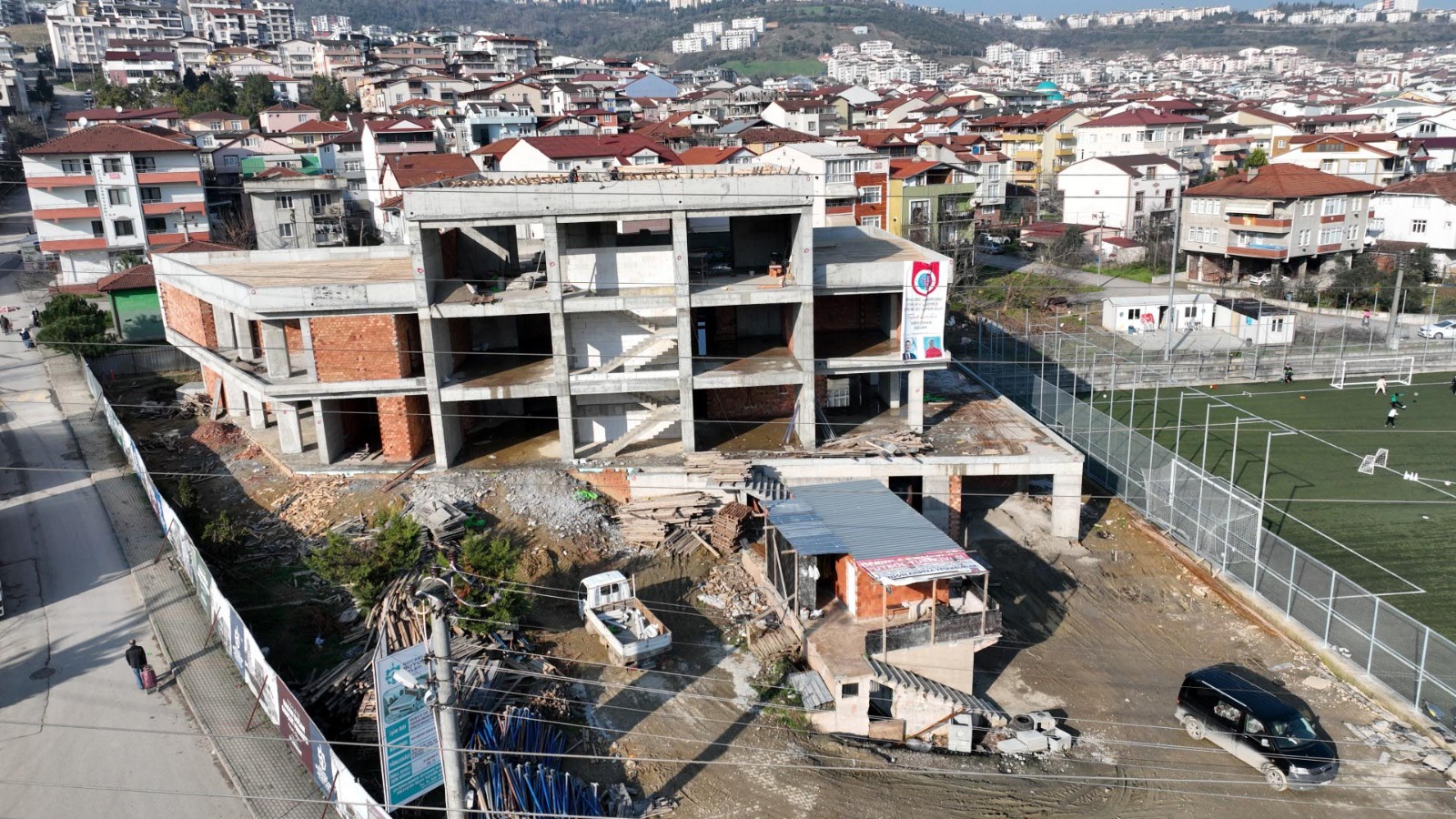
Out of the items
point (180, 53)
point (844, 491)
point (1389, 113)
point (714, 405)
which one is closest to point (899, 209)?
point (714, 405)

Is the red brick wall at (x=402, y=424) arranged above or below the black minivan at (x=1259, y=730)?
above

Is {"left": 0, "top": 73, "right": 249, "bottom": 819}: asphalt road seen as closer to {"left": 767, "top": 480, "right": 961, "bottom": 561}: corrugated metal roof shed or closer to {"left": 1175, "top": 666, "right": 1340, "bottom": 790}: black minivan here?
{"left": 767, "top": 480, "right": 961, "bottom": 561}: corrugated metal roof shed

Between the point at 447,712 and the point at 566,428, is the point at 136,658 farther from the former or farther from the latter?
the point at 566,428

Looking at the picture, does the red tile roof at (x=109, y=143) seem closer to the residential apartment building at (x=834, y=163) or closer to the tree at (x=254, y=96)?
the residential apartment building at (x=834, y=163)

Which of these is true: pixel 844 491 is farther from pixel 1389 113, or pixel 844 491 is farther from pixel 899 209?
pixel 1389 113

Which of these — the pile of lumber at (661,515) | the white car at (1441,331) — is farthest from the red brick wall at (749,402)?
the white car at (1441,331)

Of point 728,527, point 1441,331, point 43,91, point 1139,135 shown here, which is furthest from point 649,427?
point 43,91
